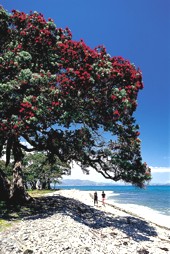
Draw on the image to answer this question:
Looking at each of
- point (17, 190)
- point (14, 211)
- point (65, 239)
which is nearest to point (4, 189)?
point (17, 190)

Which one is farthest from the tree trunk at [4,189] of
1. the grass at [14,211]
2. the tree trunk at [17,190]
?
the grass at [14,211]

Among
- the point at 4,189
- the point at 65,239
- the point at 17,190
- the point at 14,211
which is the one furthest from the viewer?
the point at 17,190

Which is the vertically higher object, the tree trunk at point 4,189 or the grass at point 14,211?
the tree trunk at point 4,189

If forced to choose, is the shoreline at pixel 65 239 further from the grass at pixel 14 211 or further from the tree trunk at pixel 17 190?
the tree trunk at pixel 17 190

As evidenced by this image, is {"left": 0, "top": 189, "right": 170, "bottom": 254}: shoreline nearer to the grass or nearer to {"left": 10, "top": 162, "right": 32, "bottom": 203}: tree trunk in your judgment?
the grass

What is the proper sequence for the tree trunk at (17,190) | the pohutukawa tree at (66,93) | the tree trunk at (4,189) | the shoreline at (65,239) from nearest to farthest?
the shoreline at (65,239) < the pohutukawa tree at (66,93) < the tree trunk at (4,189) < the tree trunk at (17,190)

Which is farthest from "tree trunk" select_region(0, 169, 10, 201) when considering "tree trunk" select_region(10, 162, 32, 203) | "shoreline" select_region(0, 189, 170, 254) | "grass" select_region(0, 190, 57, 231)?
"shoreline" select_region(0, 189, 170, 254)

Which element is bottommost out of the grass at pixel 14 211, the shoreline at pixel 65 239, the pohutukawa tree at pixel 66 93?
the shoreline at pixel 65 239

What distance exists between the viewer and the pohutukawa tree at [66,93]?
2014 cm

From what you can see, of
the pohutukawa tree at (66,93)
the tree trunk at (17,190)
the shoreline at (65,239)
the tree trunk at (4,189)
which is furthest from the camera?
the tree trunk at (17,190)

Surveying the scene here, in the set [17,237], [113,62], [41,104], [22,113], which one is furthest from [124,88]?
[17,237]

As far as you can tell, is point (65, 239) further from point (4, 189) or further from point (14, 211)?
point (4, 189)

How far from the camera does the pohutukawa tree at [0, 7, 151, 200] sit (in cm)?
2014

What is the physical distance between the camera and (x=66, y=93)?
20.2 m
